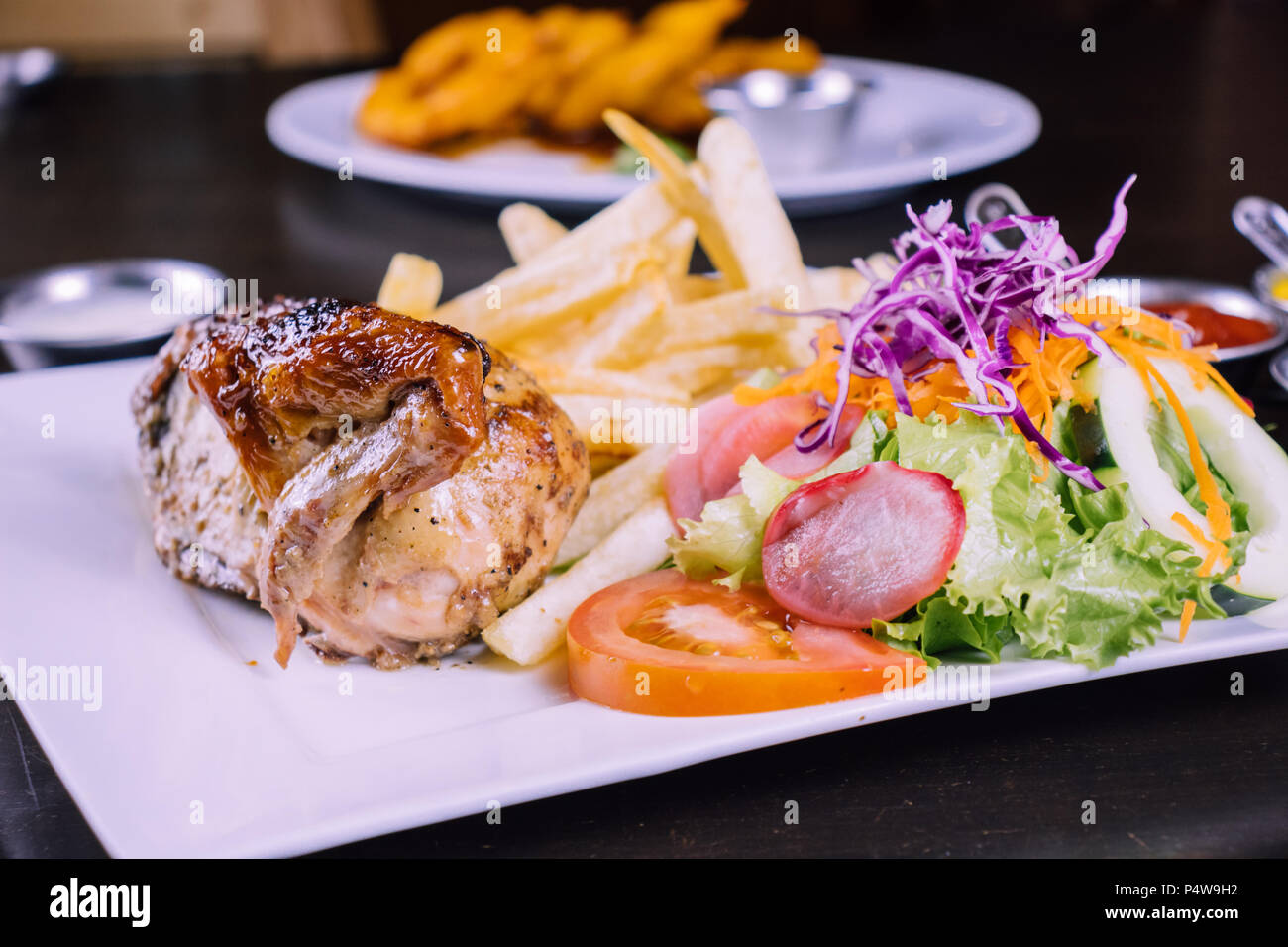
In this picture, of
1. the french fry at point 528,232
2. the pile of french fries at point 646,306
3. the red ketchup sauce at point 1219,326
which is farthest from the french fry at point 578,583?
the red ketchup sauce at point 1219,326

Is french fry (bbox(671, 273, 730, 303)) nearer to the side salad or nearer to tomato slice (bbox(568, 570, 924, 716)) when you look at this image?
the side salad

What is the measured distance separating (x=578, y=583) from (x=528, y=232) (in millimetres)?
1540

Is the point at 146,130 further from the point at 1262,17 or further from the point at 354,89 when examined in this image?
the point at 1262,17

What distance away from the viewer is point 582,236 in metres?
3.54

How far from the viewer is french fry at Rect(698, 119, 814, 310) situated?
3420 mm

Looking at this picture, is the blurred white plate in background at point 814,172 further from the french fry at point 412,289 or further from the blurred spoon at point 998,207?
the french fry at point 412,289

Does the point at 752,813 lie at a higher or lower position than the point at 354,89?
lower

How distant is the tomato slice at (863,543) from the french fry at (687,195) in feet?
3.76

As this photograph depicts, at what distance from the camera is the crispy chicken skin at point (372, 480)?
2246 millimetres

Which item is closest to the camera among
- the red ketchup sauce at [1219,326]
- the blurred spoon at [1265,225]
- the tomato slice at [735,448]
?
the tomato slice at [735,448]

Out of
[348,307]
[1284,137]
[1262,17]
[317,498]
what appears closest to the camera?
[317,498]

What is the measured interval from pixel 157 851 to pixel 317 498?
663 millimetres
